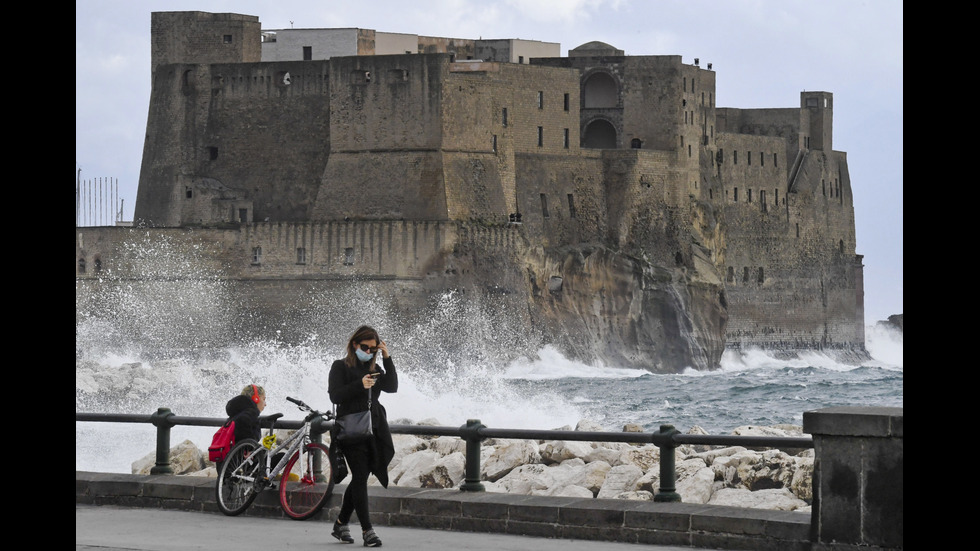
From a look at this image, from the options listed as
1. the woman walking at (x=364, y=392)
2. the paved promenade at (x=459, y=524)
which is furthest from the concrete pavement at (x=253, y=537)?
the woman walking at (x=364, y=392)

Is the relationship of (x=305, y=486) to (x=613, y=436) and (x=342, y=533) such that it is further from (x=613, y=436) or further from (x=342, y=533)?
(x=613, y=436)

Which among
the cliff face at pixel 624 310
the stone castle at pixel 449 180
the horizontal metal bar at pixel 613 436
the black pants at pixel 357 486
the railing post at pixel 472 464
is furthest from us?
the cliff face at pixel 624 310

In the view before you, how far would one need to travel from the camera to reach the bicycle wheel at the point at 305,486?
9.79 meters

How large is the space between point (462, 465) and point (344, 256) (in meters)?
33.3

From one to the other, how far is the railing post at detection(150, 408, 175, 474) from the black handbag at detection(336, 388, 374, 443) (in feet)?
6.33

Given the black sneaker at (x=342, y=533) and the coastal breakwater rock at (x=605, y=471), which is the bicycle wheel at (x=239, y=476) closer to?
the black sneaker at (x=342, y=533)

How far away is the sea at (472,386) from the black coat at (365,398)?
51.0 ft

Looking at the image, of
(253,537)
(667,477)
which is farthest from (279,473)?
(667,477)

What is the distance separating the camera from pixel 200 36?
168ft

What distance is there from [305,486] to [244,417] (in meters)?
0.62

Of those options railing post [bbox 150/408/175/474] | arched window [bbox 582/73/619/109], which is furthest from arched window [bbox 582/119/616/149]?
railing post [bbox 150/408/175/474]

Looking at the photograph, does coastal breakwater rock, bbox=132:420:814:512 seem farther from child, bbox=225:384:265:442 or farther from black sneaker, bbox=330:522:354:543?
black sneaker, bbox=330:522:354:543

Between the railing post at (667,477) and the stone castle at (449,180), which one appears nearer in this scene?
the railing post at (667,477)
